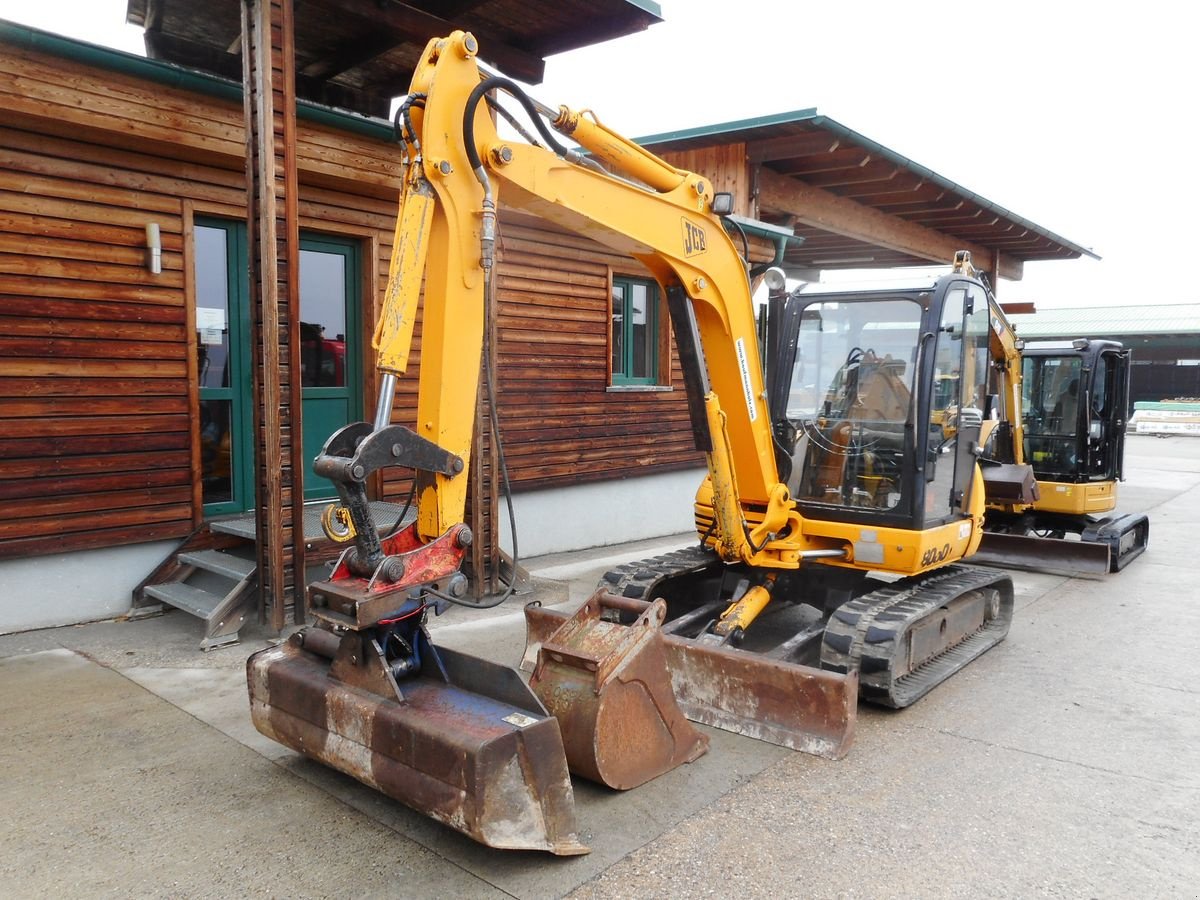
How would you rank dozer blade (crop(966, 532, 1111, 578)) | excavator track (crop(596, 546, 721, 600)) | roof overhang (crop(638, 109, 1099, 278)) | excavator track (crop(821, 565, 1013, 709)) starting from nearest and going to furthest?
1. excavator track (crop(821, 565, 1013, 709))
2. excavator track (crop(596, 546, 721, 600))
3. dozer blade (crop(966, 532, 1111, 578))
4. roof overhang (crop(638, 109, 1099, 278))

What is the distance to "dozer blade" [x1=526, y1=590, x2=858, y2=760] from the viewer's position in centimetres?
395

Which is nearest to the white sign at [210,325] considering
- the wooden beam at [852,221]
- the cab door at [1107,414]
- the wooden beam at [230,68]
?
the wooden beam at [230,68]

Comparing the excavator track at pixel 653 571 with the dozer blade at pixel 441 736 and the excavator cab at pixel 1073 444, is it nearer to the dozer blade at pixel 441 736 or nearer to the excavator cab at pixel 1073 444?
the dozer blade at pixel 441 736

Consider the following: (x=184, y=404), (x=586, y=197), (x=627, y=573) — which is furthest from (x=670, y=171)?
(x=184, y=404)

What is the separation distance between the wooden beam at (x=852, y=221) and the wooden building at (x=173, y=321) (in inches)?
151

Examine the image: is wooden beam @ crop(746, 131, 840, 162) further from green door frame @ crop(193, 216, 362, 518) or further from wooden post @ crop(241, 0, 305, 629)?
wooden post @ crop(241, 0, 305, 629)

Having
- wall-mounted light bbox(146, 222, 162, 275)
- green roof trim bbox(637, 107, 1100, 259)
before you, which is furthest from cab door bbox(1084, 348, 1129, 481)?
wall-mounted light bbox(146, 222, 162, 275)

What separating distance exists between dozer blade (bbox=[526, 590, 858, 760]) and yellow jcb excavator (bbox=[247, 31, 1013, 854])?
1 centimetres

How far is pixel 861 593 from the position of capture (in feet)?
18.5

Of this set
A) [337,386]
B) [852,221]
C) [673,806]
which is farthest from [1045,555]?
[337,386]

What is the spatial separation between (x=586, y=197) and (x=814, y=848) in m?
2.86

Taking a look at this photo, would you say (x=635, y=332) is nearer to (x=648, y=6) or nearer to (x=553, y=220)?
(x=648, y=6)

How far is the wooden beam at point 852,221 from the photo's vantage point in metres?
11.2

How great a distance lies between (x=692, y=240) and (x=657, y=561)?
2.15 meters
